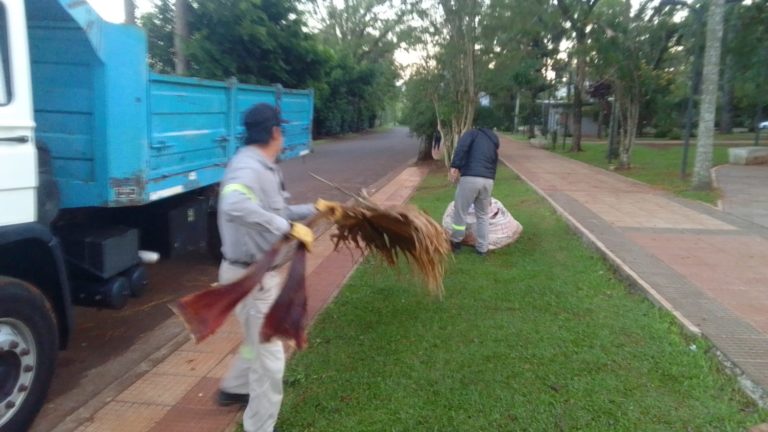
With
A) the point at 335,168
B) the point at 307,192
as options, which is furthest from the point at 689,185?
the point at 335,168

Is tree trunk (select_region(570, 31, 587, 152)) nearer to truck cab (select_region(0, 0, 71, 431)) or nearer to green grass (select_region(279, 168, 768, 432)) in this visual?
green grass (select_region(279, 168, 768, 432))

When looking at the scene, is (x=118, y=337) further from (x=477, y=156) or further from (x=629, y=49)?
(x=629, y=49)

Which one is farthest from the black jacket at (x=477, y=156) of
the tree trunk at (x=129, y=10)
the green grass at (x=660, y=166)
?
the tree trunk at (x=129, y=10)

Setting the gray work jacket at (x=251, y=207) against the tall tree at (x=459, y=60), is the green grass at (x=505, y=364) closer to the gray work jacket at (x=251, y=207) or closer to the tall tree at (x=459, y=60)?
the gray work jacket at (x=251, y=207)

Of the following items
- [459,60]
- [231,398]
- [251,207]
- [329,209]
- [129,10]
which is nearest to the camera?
[251,207]

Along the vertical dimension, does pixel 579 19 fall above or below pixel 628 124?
above

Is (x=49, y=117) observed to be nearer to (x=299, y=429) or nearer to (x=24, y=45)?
(x=24, y=45)

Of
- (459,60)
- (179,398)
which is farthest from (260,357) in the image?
(459,60)

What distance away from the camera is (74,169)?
4.64 m

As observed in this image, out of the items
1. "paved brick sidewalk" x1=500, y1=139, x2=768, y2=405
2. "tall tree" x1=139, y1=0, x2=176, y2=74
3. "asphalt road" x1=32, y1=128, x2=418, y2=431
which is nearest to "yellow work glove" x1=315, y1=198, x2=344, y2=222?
"asphalt road" x1=32, y1=128, x2=418, y2=431

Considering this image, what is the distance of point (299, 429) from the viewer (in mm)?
3850

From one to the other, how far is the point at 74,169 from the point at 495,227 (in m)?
4.86

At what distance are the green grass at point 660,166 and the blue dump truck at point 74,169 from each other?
10.3 m

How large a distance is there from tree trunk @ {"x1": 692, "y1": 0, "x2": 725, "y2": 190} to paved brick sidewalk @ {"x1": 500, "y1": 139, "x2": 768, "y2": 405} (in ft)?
3.15
